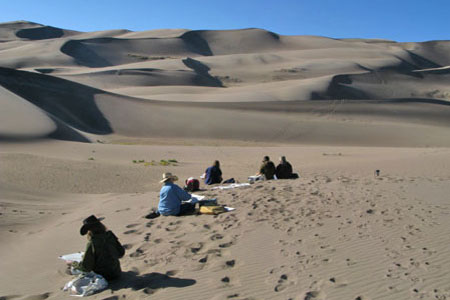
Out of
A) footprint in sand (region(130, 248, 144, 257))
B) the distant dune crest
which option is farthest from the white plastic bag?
the distant dune crest

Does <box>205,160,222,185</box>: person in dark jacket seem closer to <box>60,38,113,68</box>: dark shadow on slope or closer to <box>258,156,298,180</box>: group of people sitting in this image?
<box>258,156,298,180</box>: group of people sitting

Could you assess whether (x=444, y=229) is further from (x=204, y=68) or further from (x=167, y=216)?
(x=204, y=68)

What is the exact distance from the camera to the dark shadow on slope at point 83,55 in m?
84.2

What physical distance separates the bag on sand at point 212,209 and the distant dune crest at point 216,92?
14914 millimetres

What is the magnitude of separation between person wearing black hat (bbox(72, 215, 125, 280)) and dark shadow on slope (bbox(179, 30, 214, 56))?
10590cm

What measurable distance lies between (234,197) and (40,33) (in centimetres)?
13739

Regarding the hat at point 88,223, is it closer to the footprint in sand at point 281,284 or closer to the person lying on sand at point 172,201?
the footprint in sand at point 281,284

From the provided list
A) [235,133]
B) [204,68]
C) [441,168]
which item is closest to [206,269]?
[441,168]

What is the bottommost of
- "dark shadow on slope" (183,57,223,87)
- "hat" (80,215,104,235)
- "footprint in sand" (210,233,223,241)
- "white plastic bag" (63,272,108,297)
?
"white plastic bag" (63,272,108,297)

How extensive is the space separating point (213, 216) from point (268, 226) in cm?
105

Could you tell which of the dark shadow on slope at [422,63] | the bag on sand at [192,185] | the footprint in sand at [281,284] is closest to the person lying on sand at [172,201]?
the bag on sand at [192,185]

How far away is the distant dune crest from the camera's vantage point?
30.4 meters

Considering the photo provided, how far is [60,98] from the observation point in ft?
108

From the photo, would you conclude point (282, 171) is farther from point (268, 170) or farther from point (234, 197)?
point (234, 197)
